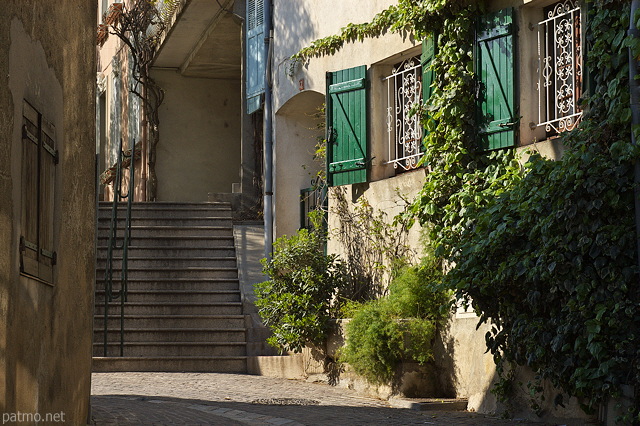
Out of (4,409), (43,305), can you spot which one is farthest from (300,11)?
(4,409)

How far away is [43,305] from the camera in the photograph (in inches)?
223

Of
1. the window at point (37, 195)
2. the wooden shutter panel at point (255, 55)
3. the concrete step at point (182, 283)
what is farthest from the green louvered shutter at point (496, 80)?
the wooden shutter panel at point (255, 55)

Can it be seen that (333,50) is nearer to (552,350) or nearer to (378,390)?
(378,390)

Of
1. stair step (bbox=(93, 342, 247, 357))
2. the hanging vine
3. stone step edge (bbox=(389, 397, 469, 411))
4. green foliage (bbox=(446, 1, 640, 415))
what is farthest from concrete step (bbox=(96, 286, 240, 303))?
the hanging vine

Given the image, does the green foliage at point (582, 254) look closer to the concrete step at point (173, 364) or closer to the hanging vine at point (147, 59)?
the concrete step at point (173, 364)

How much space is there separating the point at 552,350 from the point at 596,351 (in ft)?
1.78

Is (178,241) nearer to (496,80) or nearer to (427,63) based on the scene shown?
(427,63)

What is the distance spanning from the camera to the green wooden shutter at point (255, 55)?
14.9 meters

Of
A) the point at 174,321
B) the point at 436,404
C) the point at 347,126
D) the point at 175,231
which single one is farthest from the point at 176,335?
the point at 436,404

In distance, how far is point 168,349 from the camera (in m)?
12.6

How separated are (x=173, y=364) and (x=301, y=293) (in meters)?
1.87

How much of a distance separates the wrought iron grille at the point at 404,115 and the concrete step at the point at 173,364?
3.17 meters

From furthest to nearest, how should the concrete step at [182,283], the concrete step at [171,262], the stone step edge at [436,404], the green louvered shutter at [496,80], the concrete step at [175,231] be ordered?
the concrete step at [175,231], the concrete step at [171,262], the concrete step at [182,283], the green louvered shutter at [496,80], the stone step edge at [436,404]

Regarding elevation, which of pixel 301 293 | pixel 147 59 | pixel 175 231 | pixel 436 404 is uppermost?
pixel 147 59
